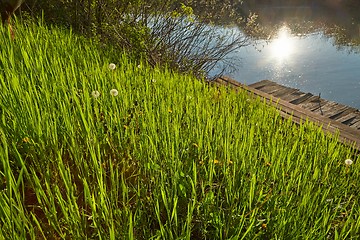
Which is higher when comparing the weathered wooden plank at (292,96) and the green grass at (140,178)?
the weathered wooden plank at (292,96)

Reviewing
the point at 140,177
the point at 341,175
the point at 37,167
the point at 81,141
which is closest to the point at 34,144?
the point at 37,167

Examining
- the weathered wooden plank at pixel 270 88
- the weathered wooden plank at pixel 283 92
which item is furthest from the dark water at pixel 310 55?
the weathered wooden plank at pixel 283 92

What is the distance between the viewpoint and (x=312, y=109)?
6.77 m

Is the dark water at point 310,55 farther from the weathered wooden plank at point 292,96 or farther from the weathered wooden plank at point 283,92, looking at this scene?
the weathered wooden plank at point 292,96

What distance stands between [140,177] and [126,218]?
34 cm

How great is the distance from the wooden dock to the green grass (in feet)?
7.92

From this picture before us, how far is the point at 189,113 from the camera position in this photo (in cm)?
259

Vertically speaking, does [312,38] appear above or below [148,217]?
above

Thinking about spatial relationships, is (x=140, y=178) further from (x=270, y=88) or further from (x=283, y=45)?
(x=283, y=45)

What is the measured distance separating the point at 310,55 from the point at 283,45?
5.57 ft

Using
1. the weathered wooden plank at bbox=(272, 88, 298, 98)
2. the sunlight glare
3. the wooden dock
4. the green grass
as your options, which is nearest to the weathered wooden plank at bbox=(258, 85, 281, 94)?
the wooden dock

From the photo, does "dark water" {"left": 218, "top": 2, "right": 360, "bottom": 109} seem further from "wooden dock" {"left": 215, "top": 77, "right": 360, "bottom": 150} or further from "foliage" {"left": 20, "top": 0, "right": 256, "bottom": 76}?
"foliage" {"left": 20, "top": 0, "right": 256, "bottom": 76}

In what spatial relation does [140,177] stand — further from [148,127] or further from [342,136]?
[342,136]

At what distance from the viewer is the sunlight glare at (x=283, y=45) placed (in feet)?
48.1
